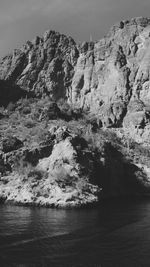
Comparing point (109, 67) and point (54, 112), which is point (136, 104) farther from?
point (54, 112)

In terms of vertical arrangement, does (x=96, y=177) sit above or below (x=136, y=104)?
below

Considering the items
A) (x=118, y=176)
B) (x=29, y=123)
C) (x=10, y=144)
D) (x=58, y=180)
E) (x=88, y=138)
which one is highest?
(x=29, y=123)

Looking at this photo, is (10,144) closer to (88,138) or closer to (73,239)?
(88,138)

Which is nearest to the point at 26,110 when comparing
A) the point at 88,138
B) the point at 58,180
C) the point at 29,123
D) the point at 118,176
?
the point at 29,123

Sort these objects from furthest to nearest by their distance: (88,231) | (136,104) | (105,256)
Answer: (136,104) < (88,231) < (105,256)

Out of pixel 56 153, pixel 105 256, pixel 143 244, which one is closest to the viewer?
pixel 105 256

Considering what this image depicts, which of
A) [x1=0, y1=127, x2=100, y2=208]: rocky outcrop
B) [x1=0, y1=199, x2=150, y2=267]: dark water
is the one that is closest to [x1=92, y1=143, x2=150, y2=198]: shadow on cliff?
[x1=0, y1=127, x2=100, y2=208]: rocky outcrop

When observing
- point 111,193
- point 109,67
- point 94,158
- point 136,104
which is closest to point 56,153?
Result: point 94,158

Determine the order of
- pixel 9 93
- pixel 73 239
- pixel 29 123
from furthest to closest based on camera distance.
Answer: pixel 9 93 → pixel 29 123 → pixel 73 239
